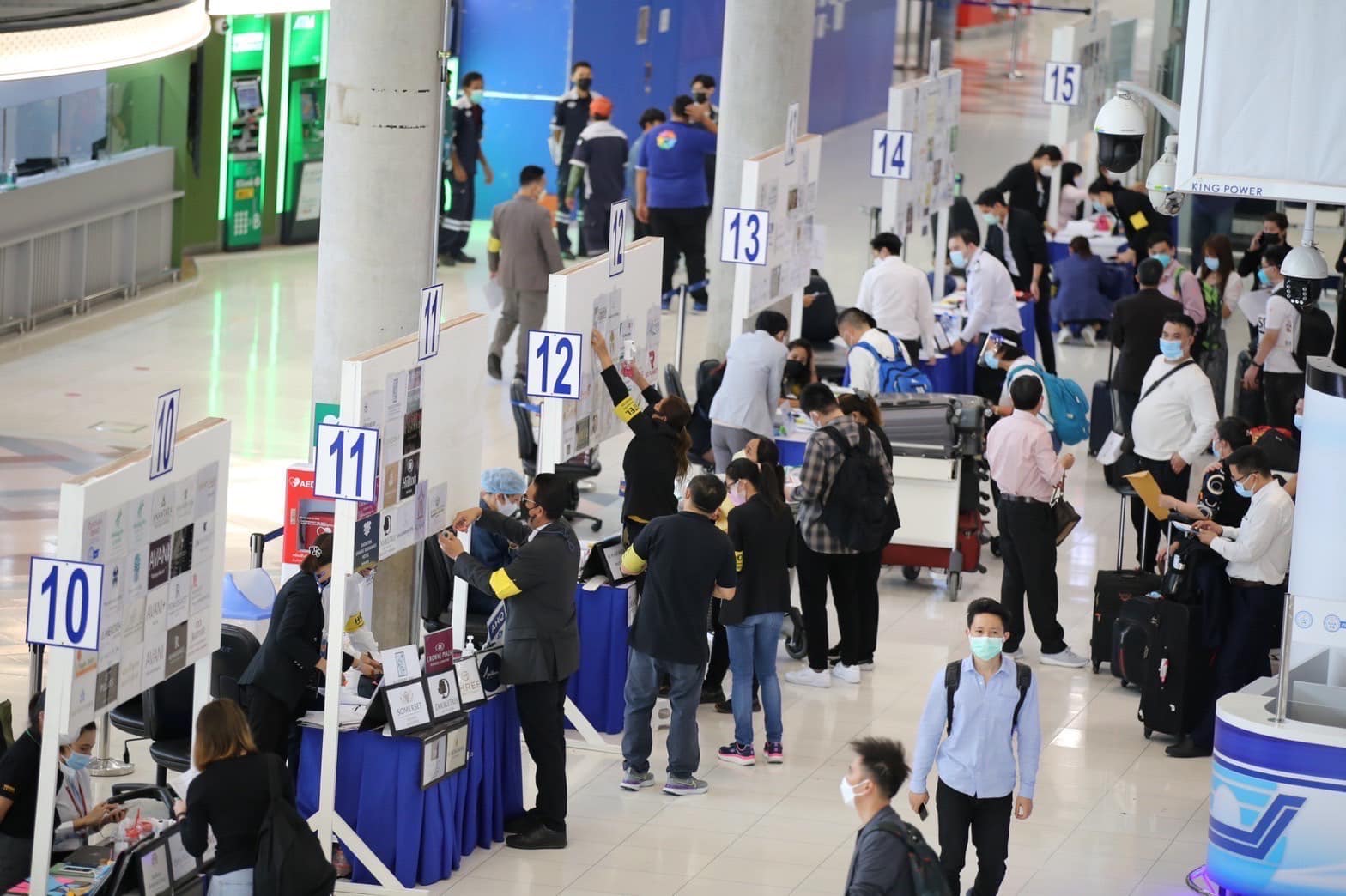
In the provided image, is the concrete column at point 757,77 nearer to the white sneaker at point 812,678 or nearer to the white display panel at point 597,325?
the white display panel at point 597,325

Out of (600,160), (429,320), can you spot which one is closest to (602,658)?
(429,320)

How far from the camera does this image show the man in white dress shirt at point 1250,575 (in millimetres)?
8992

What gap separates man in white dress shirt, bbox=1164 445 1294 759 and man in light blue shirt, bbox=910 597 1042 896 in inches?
91.5

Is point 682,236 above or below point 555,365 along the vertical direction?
above

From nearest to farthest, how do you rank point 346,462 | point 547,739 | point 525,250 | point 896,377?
point 346,462
point 547,739
point 896,377
point 525,250

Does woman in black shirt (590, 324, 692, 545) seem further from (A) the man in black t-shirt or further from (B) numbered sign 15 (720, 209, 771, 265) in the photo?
(B) numbered sign 15 (720, 209, 771, 265)

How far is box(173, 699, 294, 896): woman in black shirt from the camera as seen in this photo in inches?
252

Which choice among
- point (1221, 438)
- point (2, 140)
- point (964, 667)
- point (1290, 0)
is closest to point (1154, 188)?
point (1221, 438)

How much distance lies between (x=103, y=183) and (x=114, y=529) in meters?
11.9

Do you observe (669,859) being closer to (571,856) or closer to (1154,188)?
(571,856)

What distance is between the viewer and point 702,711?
32.6 feet

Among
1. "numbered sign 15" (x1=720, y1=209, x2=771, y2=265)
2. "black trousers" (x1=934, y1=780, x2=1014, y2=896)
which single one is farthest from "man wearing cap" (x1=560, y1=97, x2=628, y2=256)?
"black trousers" (x1=934, y1=780, x2=1014, y2=896)

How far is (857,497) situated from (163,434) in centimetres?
416

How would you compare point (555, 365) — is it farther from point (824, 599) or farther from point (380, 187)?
point (824, 599)
